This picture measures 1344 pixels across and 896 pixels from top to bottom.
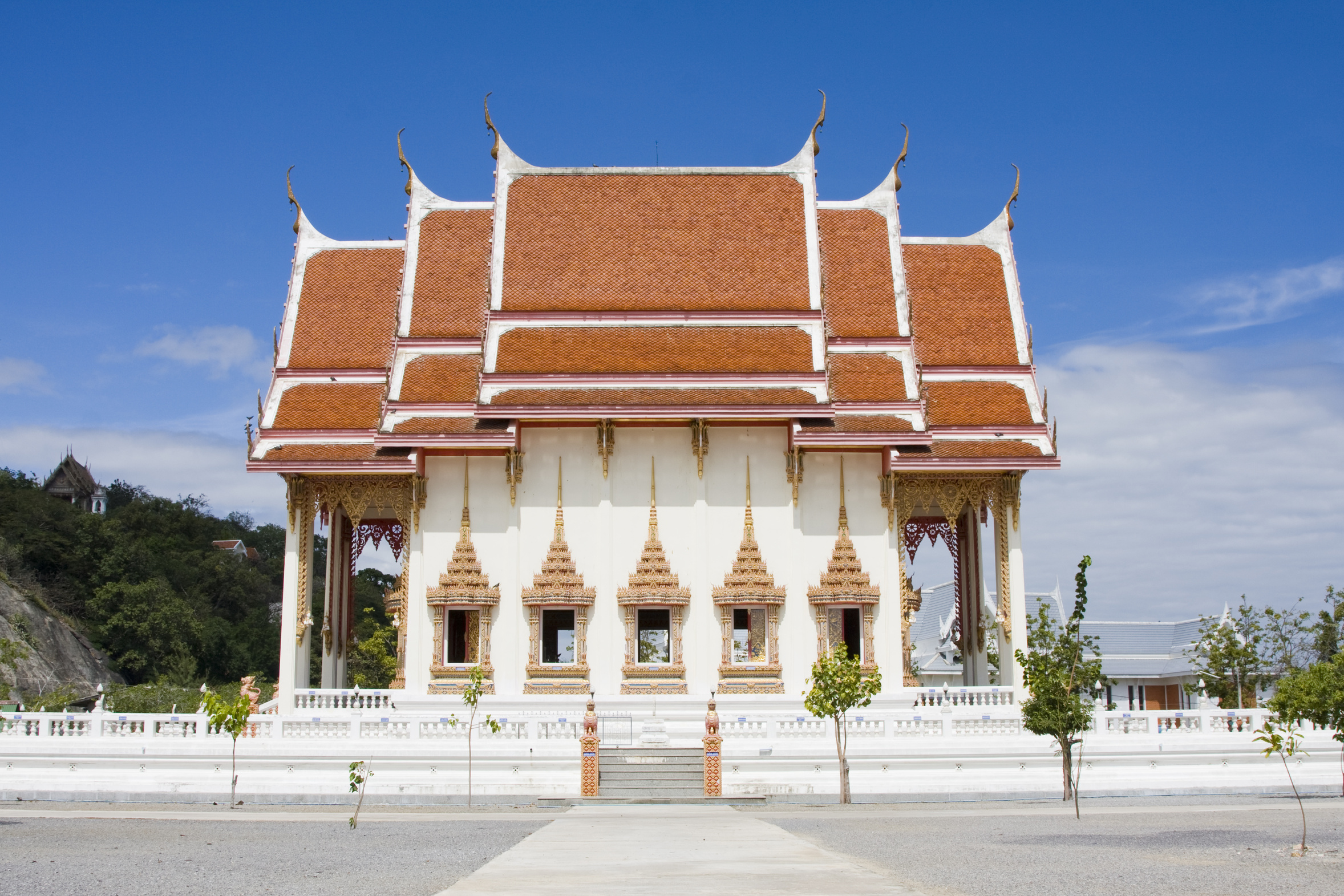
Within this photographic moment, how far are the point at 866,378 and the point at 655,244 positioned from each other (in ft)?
17.0

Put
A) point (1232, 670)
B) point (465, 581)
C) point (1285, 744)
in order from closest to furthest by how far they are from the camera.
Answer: point (1285, 744)
point (465, 581)
point (1232, 670)

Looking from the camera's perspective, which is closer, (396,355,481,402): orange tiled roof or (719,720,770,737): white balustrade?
(719,720,770,737): white balustrade

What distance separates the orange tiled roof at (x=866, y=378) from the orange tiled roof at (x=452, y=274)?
6.89m

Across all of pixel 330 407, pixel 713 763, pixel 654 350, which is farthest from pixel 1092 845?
pixel 330 407

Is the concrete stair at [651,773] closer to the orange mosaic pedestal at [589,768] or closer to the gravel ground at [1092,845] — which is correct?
the orange mosaic pedestal at [589,768]

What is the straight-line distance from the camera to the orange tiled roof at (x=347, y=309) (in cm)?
2614

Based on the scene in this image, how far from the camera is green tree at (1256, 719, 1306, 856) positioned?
523 inches

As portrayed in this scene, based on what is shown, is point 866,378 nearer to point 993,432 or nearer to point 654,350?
point 993,432

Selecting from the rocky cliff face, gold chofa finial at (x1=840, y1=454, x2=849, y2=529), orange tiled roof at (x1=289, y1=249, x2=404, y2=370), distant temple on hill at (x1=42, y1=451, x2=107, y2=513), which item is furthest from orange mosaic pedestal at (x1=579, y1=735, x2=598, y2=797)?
distant temple on hill at (x1=42, y1=451, x2=107, y2=513)

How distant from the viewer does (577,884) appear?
9.71m

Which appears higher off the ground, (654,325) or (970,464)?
(654,325)

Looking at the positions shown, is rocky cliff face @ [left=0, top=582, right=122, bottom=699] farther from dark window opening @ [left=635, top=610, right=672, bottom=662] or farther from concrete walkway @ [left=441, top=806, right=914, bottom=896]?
concrete walkway @ [left=441, top=806, right=914, bottom=896]

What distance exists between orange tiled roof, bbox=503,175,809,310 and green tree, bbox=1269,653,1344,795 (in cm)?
1142

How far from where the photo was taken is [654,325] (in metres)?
25.4
